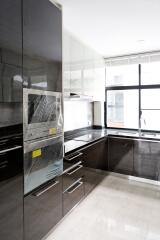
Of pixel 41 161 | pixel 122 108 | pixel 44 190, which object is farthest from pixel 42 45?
pixel 122 108

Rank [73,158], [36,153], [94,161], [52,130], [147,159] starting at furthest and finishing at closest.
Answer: [147,159]
[94,161]
[73,158]
[52,130]
[36,153]

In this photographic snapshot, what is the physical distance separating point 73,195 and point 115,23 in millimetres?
2200

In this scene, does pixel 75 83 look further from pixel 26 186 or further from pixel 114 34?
pixel 26 186

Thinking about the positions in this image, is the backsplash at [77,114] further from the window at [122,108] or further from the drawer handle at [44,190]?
the drawer handle at [44,190]

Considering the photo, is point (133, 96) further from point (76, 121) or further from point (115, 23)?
point (115, 23)

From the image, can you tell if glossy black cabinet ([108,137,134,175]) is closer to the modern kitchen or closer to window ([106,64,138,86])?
the modern kitchen

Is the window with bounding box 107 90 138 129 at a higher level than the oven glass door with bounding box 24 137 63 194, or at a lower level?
higher

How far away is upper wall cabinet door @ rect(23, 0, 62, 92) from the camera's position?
147cm

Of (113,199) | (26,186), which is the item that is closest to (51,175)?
(26,186)

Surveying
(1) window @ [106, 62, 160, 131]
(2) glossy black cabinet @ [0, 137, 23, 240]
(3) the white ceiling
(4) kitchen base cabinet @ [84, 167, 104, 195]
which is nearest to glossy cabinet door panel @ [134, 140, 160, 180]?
(1) window @ [106, 62, 160, 131]

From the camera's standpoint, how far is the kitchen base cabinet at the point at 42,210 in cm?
155

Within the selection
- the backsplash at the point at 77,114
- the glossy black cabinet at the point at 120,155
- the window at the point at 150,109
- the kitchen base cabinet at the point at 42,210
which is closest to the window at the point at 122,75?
the window at the point at 150,109

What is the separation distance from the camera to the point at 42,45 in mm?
1661

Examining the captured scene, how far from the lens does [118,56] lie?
371 centimetres
